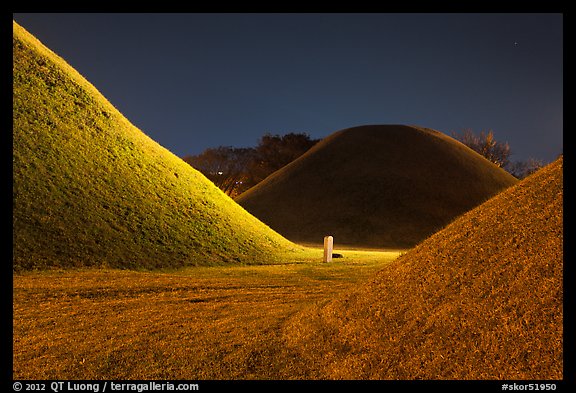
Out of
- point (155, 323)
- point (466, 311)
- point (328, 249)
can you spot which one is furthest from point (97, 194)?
point (466, 311)

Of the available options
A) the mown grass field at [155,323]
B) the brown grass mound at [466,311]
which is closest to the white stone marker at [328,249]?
the mown grass field at [155,323]

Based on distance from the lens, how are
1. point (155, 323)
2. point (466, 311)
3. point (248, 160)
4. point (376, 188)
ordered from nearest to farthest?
point (466, 311) < point (155, 323) < point (376, 188) < point (248, 160)

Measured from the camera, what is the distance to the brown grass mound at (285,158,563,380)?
19.6 feet

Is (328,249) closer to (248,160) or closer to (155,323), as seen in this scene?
(155,323)

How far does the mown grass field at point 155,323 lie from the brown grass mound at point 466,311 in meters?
0.98

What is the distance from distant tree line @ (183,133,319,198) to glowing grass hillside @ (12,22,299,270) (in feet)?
178

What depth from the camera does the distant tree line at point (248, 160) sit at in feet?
282

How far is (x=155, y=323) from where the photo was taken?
9633 millimetres

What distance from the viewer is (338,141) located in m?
75.8

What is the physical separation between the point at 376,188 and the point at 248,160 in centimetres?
4393

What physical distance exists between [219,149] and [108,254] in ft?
274

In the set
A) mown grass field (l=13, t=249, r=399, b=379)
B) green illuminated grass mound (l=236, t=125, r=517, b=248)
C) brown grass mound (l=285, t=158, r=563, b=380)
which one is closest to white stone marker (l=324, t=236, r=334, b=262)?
mown grass field (l=13, t=249, r=399, b=379)

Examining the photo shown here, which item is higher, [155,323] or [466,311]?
[466,311]
